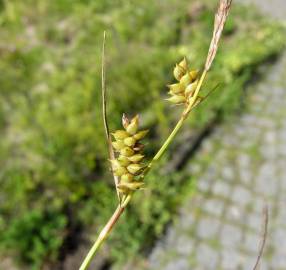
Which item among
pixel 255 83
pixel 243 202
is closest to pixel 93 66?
pixel 255 83

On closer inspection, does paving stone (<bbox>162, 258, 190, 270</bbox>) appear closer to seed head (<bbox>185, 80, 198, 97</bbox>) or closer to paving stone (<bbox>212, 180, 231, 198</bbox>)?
paving stone (<bbox>212, 180, 231, 198</bbox>)

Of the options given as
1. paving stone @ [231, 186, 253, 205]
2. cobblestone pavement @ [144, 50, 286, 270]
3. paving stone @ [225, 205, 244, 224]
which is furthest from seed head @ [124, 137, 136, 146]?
paving stone @ [231, 186, 253, 205]

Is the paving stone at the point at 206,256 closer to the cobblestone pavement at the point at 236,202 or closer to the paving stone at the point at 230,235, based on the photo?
the cobblestone pavement at the point at 236,202

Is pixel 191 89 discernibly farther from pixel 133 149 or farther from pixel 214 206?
pixel 214 206

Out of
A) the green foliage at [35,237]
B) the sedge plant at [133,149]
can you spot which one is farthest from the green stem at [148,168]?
the green foliage at [35,237]

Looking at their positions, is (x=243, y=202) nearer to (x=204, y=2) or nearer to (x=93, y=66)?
(x=93, y=66)

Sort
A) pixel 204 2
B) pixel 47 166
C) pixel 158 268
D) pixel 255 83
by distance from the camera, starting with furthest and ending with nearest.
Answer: pixel 204 2 → pixel 255 83 → pixel 47 166 → pixel 158 268

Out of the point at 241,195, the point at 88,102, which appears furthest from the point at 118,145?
the point at 88,102
